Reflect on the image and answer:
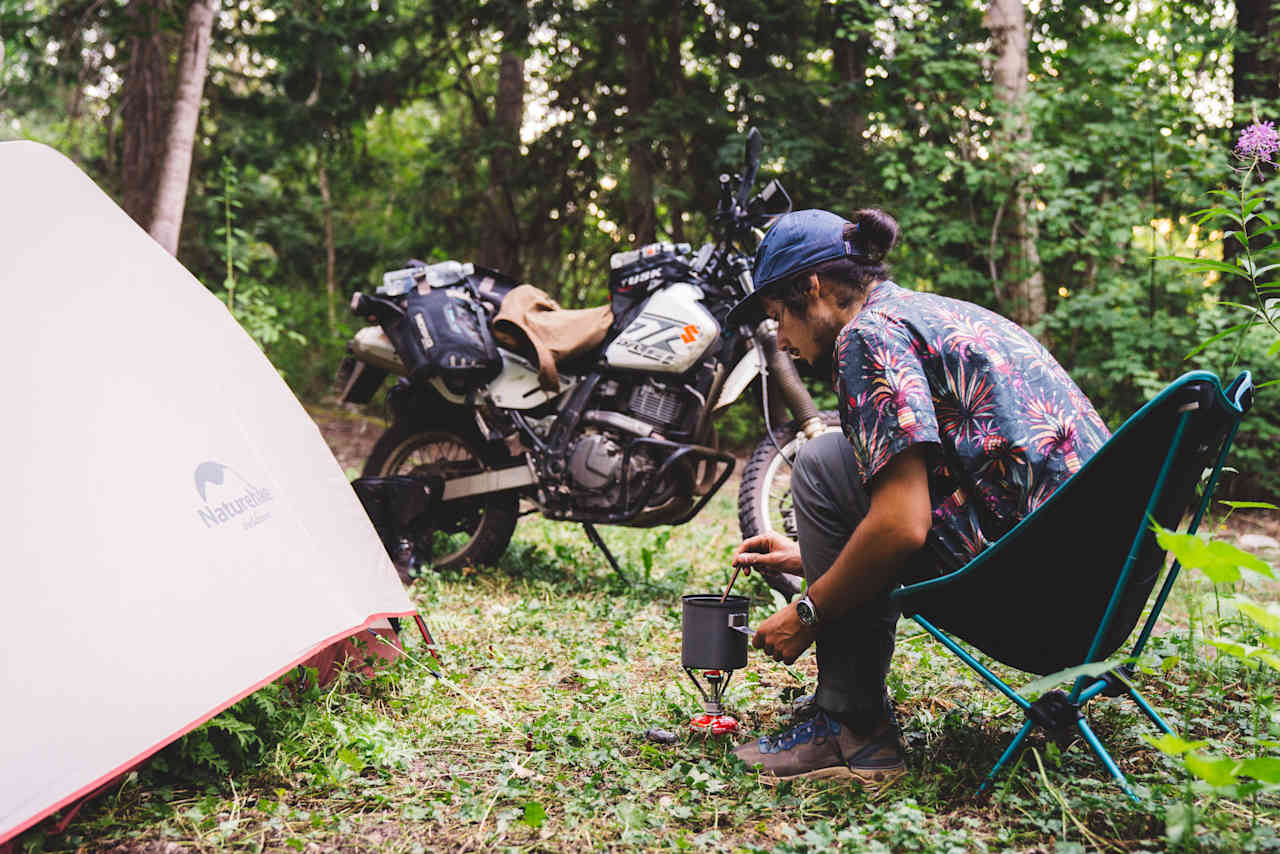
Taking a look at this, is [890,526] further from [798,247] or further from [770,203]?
[770,203]

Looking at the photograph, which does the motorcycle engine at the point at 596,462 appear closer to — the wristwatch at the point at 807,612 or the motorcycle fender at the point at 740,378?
the motorcycle fender at the point at 740,378

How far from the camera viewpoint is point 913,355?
1.60 m

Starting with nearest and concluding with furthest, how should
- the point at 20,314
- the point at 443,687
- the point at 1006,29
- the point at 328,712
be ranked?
the point at 20,314 → the point at 328,712 → the point at 443,687 → the point at 1006,29

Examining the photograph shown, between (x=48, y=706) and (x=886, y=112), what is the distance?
20.6ft

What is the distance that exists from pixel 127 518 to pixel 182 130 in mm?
3876

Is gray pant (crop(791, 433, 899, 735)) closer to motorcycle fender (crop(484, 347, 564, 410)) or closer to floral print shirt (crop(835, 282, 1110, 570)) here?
floral print shirt (crop(835, 282, 1110, 570))

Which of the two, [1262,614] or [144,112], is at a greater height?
[144,112]

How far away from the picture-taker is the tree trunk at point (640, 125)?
7637mm

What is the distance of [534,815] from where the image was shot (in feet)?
5.35

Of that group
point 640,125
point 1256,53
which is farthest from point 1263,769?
point 640,125

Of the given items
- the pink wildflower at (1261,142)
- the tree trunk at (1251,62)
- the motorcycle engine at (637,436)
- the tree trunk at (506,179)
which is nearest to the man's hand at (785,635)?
the pink wildflower at (1261,142)

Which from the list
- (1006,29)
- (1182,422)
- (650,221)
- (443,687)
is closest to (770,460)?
(443,687)

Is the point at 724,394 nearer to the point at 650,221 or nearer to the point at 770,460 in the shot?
the point at 770,460

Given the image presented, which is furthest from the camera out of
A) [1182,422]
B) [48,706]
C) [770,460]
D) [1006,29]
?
[1006,29]
